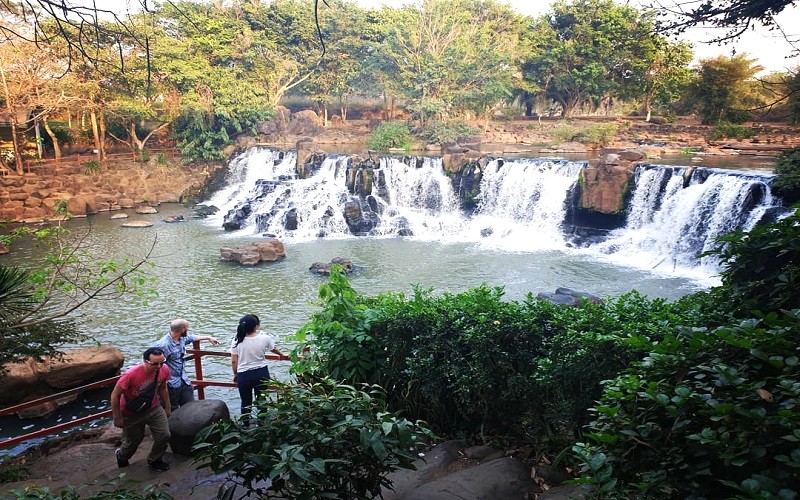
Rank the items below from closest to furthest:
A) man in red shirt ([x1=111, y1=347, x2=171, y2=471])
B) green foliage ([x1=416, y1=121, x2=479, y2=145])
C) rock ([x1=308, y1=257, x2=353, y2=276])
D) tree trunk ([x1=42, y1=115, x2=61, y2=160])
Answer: man in red shirt ([x1=111, y1=347, x2=171, y2=471])
rock ([x1=308, y1=257, x2=353, y2=276])
tree trunk ([x1=42, y1=115, x2=61, y2=160])
green foliage ([x1=416, y1=121, x2=479, y2=145])

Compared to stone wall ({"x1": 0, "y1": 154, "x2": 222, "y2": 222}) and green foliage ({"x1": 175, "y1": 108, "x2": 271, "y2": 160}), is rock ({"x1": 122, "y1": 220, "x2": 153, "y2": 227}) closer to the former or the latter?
stone wall ({"x1": 0, "y1": 154, "x2": 222, "y2": 222})

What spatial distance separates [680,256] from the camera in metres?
14.1

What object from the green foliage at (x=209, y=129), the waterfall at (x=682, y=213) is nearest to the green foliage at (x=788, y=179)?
the waterfall at (x=682, y=213)

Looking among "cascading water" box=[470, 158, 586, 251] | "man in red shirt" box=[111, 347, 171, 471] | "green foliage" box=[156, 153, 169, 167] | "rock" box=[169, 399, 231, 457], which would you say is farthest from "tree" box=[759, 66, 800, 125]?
"green foliage" box=[156, 153, 169, 167]

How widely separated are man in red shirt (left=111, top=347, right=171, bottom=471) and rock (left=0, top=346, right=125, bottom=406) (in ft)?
12.3

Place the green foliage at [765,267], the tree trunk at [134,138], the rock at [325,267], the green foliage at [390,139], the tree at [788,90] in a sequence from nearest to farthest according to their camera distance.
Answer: the green foliage at [765,267], the tree at [788,90], the rock at [325,267], the tree trunk at [134,138], the green foliage at [390,139]

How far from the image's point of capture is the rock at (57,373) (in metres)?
7.37

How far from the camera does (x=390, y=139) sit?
26.5 meters

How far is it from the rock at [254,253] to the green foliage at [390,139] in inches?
488

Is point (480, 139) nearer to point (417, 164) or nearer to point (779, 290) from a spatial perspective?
point (417, 164)

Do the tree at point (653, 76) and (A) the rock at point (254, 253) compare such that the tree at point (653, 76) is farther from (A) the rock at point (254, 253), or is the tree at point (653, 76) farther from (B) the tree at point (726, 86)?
(A) the rock at point (254, 253)

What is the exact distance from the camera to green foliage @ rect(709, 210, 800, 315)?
2934 mm

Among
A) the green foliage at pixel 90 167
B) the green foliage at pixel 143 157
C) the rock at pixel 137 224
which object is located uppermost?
the green foliage at pixel 143 157

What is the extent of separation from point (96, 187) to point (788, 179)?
24135 mm
